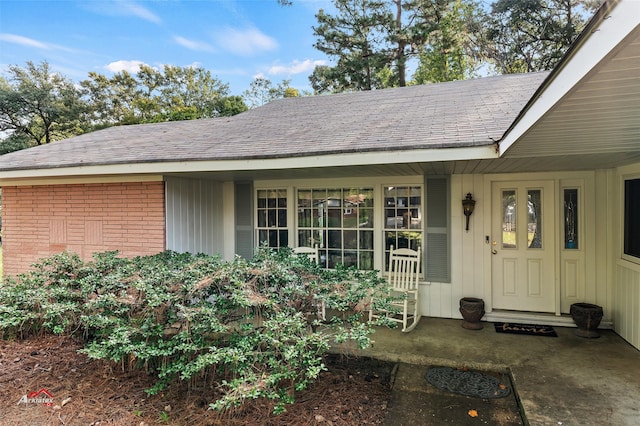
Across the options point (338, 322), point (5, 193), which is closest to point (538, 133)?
point (338, 322)

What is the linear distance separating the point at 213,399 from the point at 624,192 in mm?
5225

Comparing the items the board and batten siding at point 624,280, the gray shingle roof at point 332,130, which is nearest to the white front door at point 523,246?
the board and batten siding at point 624,280

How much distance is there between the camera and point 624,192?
4.24 meters

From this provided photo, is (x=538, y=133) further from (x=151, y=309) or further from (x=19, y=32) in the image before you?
(x=19, y=32)

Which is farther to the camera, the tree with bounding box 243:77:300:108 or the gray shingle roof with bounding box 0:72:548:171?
the tree with bounding box 243:77:300:108

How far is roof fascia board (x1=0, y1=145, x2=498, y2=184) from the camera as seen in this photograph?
134 inches

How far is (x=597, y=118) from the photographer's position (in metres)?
2.13

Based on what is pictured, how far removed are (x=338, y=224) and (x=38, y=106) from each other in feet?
75.5

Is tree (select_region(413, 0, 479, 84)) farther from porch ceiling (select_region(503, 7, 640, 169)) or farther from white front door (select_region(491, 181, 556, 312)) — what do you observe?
porch ceiling (select_region(503, 7, 640, 169))

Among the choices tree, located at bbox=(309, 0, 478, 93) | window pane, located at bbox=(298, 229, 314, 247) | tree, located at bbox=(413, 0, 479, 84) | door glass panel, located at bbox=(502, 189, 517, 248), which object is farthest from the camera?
tree, located at bbox=(309, 0, 478, 93)

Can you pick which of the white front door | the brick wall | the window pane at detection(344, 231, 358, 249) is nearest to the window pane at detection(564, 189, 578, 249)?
the white front door

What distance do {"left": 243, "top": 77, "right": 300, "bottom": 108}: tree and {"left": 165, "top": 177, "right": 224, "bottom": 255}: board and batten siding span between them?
876 inches

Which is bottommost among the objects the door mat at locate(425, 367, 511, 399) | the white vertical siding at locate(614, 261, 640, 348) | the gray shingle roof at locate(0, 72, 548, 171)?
the door mat at locate(425, 367, 511, 399)

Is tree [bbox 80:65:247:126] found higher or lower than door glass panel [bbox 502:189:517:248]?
higher
